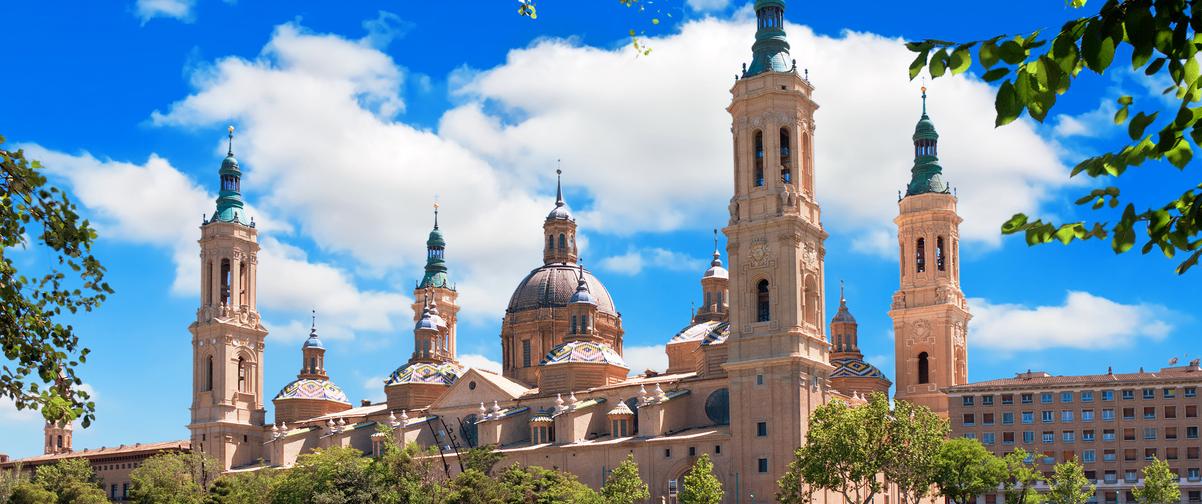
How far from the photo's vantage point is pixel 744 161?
298 feet

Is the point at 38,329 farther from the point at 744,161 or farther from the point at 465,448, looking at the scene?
the point at 465,448

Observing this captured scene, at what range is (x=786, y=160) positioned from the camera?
9081 centimetres

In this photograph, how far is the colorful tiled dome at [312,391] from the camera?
12331 cm

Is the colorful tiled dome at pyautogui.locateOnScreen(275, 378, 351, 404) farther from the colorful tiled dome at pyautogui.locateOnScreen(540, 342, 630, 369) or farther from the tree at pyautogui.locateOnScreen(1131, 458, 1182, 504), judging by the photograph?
the tree at pyautogui.locateOnScreen(1131, 458, 1182, 504)

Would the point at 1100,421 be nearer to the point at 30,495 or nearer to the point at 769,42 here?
the point at 769,42

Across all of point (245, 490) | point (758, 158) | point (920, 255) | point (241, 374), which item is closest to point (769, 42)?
point (758, 158)

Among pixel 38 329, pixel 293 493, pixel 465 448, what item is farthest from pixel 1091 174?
pixel 465 448

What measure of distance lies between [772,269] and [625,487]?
1677 centimetres

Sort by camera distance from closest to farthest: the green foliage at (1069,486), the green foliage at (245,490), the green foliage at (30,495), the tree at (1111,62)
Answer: the tree at (1111,62) < the green foliage at (1069,486) < the green foliage at (245,490) < the green foliage at (30,495)

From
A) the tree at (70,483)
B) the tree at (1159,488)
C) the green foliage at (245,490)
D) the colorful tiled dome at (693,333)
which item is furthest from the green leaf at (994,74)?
the tree at (70,483)

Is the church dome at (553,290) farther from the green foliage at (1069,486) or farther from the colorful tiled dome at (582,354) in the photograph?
the green foliage at (1069,486)

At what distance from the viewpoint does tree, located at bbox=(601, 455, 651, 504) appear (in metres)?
80.2

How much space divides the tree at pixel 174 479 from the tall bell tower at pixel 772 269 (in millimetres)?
37483

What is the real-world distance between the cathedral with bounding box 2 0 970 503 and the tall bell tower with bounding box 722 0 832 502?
11cm
